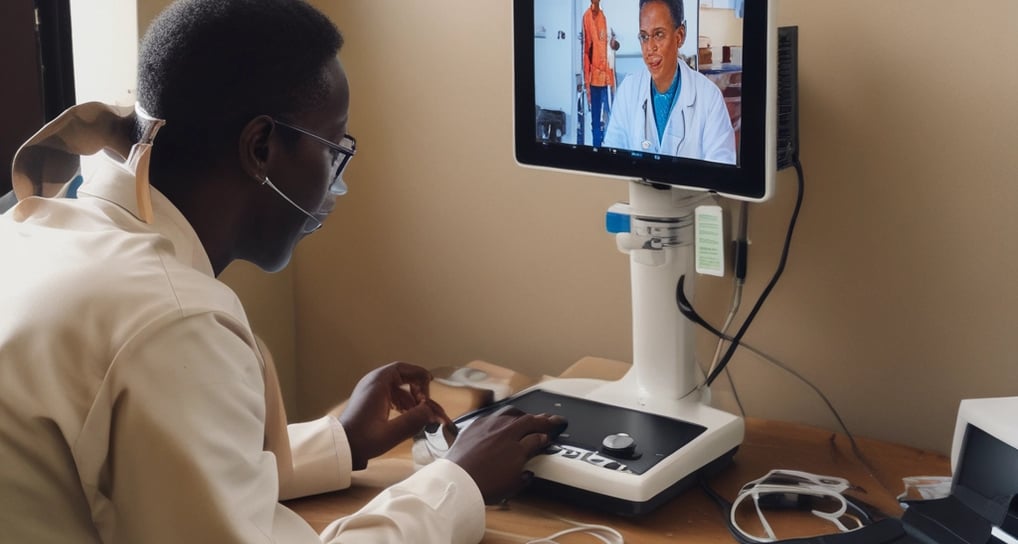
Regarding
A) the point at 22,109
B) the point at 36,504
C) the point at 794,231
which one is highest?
the point at 22,109

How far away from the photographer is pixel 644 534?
48.9 inches

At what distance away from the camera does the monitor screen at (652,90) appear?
122 cm

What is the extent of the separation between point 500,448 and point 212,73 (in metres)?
0.54

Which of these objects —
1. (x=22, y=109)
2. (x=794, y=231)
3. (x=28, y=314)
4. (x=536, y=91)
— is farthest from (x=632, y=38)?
(x=22, y=109)

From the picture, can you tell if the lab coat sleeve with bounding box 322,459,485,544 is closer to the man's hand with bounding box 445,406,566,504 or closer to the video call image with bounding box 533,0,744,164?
the man's hand with bounding box 445,406,566,504

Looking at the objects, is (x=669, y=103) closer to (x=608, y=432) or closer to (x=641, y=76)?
(x=641, y=76)

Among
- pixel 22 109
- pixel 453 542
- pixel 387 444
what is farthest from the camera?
pixel 22 109

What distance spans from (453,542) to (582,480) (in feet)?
0.61

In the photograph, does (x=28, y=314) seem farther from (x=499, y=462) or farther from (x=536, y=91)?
(x=536, y=91)

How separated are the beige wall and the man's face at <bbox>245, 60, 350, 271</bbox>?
656 mm

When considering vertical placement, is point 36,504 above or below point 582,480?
above

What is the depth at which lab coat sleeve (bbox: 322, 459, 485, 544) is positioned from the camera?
1.08m

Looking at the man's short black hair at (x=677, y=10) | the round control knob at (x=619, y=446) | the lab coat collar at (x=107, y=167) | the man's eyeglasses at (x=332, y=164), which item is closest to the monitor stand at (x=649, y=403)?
the round control knob at (x=619, y=446)

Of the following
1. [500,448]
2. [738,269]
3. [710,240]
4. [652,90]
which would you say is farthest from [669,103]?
[500,448]
